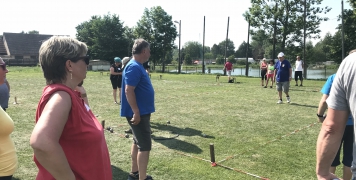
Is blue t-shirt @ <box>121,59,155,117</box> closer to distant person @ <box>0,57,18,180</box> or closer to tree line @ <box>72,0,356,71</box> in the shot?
distant person @ <box>0,57,18,180</box>

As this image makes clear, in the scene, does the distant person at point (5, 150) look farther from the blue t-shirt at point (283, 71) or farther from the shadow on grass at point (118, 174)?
the blue t-shirt at point (283, 71)

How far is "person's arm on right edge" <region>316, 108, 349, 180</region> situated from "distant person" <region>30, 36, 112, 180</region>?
1.56 metres

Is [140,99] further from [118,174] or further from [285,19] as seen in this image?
[285,19]

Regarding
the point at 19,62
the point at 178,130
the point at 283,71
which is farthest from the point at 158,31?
the point at 178,130

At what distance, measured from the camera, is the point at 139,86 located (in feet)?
13.5

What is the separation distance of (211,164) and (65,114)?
3728 mm

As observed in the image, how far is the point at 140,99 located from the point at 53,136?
8.25ft

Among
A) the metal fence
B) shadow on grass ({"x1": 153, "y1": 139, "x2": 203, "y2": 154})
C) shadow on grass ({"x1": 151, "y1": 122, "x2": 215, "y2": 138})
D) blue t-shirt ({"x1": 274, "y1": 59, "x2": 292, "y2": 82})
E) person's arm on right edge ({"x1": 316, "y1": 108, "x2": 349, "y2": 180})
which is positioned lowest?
shadow on grass ({"x1": 153, "y1": 139, "x2": 203, "y2": 154})

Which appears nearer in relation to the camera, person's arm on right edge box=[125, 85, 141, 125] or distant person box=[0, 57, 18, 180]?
distant person box=[0, 57, 18, 180]

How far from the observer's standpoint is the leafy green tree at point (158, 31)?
50.1 metres

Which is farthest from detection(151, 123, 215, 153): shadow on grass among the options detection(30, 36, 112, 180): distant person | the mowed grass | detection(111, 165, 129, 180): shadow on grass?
detection(30, 36, 112, 180): distant person

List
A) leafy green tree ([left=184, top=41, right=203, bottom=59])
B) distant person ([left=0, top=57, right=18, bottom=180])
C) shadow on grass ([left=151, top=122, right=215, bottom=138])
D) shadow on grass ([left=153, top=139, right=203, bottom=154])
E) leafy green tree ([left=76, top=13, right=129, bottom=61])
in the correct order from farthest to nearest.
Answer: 1. leafy green tree ([left=184, top=41, right=203, bottom=59])
2. leafy green tree ([left=76, top=13, right=129, bottom=61])
3. shadow on grass ([left=151, top=122, right=215, bottom=138])
4. shadow on grass ([left=153, top=139, right=203, bottom=154])
5. distant person ([left=0, top=57, right=18, bottom=180])

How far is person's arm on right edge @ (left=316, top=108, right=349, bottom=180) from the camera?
198 cm

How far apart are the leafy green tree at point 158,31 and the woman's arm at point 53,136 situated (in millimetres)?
48664
